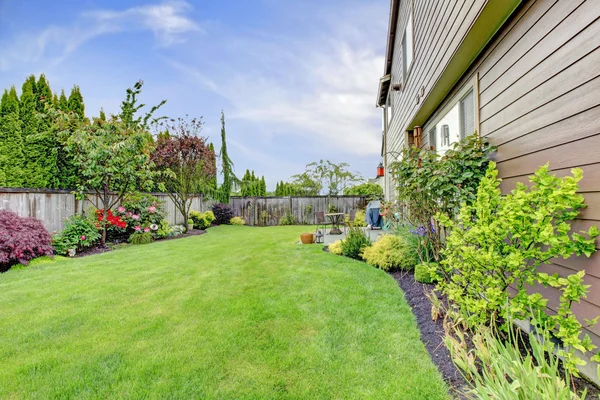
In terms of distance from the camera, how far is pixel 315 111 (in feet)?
43.0

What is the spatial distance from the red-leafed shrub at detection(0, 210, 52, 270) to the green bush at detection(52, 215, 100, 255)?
41 centimetres

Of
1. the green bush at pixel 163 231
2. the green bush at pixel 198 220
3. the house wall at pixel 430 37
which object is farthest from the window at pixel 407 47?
the green bush at pixel 198 220

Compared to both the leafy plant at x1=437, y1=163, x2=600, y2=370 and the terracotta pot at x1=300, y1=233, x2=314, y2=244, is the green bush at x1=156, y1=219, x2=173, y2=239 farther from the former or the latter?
the leafy plant at x1=437, y1=163, x2=600, y2=370

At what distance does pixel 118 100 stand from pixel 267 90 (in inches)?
210

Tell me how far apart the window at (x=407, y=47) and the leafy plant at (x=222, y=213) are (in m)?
10.6

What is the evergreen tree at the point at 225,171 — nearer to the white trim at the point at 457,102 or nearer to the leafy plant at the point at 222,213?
the leafy plant at the point at 222,213

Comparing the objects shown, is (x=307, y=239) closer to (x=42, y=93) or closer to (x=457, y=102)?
(x=457, y=102)

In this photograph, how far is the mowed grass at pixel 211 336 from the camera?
1882mm

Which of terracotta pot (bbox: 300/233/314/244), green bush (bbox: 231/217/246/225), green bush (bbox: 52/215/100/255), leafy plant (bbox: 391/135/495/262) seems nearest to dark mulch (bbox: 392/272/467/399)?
leafy plant (bbox: 391/135/495/262)

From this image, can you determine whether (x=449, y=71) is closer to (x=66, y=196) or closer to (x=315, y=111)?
(x=66, y=196)

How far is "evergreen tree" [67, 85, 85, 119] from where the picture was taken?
7902mm

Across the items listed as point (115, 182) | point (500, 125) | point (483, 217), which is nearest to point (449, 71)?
point (500, 125)

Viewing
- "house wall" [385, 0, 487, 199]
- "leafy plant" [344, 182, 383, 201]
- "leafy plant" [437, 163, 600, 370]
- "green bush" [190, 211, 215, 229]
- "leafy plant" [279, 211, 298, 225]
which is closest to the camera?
"leafy plant" [437, 163, 600, 370]

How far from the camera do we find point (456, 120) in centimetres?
422
